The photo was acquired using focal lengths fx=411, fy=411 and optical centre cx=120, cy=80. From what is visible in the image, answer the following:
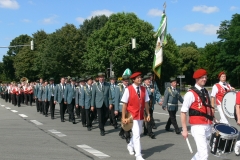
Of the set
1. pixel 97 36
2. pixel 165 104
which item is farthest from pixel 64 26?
pixel 165 104

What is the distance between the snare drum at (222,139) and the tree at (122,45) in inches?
1942

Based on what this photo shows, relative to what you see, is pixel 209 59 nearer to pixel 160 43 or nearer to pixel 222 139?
pixel 160 43

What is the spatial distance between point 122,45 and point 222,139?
52.2 metres

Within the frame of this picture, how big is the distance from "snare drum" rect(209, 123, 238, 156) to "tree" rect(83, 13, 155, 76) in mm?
49328

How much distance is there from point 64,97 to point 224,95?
970cm

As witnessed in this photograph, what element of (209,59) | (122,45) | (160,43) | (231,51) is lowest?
(160,43)

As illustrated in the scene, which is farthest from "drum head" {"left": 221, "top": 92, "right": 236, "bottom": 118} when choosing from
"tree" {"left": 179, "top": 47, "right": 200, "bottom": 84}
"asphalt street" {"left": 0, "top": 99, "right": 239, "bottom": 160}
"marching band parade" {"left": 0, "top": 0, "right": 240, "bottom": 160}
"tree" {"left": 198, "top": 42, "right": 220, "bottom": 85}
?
"tree" {"left": 179, "top": 47, "right": 200, "bottom": 84}

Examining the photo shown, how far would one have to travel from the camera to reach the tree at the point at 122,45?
5747 cm

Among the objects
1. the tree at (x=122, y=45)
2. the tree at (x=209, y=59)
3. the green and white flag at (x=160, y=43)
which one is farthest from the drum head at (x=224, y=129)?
the tree at (x=209, y=59)

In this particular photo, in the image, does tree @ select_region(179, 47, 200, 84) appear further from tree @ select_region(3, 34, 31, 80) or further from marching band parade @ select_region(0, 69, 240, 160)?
marching band parade @ select_region(0, 69, 240, 160)

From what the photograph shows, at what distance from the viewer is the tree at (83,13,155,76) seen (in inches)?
2263

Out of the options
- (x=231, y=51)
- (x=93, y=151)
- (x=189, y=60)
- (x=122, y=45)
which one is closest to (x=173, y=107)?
(x=93, y=151)

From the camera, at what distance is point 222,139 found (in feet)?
21.7

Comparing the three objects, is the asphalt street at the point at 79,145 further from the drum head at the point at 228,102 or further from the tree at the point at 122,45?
the tree at the point at 122,45
